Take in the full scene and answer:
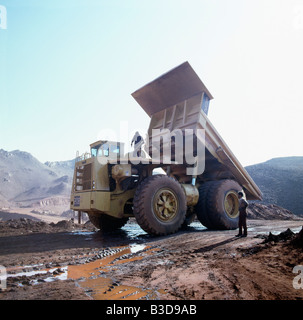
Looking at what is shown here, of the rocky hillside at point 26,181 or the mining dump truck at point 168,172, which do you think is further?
the rocky hillside at point 26,181

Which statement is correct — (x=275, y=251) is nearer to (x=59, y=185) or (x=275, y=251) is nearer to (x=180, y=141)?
(x=180, y=141)

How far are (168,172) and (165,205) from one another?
1.27 m

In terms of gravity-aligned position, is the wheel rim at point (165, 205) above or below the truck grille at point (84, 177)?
below

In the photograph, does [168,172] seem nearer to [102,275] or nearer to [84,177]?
[84,177]

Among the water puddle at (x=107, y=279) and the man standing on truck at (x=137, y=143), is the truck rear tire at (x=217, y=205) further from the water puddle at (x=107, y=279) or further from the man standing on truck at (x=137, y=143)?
the water puddle at (x=107, y=279)

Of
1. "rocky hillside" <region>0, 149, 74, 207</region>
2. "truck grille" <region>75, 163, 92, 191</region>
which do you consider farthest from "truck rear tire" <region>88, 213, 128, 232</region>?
"rocky hillside" <region>0, 149, 74, 207</region>

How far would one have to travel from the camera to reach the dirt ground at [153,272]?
1.88m

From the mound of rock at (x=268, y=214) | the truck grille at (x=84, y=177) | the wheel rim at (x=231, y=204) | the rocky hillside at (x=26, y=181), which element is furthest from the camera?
the rocky hillside at (x=26, y=181)

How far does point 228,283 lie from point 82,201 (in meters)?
4.06

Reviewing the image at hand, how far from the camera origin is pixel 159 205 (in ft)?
17.3

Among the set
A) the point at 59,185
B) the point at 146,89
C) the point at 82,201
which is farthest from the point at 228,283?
the point at 59,185

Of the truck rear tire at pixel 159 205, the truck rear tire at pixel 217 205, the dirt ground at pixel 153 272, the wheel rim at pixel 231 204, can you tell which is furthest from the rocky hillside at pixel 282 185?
the dirt ground at pixel 153 272

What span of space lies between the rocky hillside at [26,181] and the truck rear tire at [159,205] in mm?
31241
